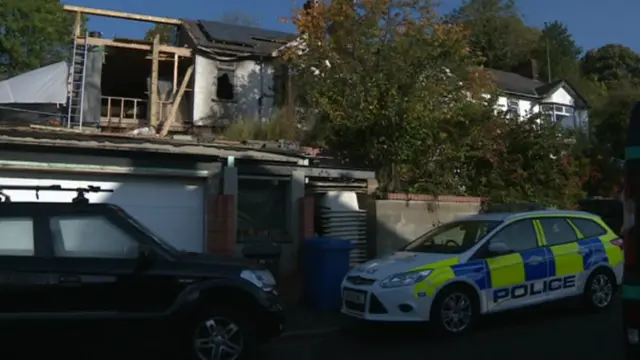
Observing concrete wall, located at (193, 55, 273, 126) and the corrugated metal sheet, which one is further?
concrete wall, located at (193, 55, 273, 126)

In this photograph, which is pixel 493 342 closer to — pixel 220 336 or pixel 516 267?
pixel 516 267

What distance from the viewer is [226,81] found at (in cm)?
2494

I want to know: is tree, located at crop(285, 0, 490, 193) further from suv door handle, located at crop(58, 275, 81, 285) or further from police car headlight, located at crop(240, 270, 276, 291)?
suv door handle, located at crop(58, 275, 81, 285)

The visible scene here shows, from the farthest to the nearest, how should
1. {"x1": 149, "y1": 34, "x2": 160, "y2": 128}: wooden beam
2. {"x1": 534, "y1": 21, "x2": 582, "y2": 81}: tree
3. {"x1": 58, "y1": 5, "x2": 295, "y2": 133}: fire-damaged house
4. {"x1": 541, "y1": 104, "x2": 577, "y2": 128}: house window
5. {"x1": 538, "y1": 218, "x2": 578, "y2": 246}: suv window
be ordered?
1. {"x1": 534, "y1": 21, "x2": 582, "y2": 81}: tree
2. {"x1": 541, "y1": 104, "x2": 577, "y2": 128}: house window
3. {"x1": 58, "y1": 5, "x2": 295, "y2": 133}: fire-damaged house
4. {"x1": 149, "y1": 34, "x2": 160, "y2": 128}: wooden beam
5. {"x1": 538, "y1": 218, "x2": 578, "y2": 246}: suv window

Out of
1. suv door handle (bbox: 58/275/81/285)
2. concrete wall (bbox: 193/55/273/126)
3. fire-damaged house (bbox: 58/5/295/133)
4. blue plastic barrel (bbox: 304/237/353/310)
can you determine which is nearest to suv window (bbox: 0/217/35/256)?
suv door handle (bbox: 58/275/81/285)

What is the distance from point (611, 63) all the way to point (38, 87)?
56513 mm

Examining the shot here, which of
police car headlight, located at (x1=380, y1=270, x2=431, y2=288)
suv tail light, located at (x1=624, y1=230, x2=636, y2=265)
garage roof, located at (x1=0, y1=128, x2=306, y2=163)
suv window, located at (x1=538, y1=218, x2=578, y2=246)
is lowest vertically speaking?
police car headlight, located at (x1=380, y1=270, x2=431, y2=288)

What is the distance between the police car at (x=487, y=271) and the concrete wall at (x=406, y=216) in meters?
2.81

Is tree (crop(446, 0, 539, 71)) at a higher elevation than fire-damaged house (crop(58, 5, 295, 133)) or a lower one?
higher

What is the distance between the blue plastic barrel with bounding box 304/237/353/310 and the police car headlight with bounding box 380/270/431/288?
233 centimetres

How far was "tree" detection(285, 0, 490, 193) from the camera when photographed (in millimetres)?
15000

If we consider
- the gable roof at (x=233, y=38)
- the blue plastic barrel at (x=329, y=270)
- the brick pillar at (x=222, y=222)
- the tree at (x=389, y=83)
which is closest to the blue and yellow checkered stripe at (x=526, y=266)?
the blue plastic barrel at (x=329, y=270)

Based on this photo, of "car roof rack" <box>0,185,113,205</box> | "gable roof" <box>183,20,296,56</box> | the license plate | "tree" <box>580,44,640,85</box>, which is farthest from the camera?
"tree" <box>580,44,640,85</box>

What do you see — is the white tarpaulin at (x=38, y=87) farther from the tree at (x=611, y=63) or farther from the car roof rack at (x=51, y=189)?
the tree at (x=611, y=63)
